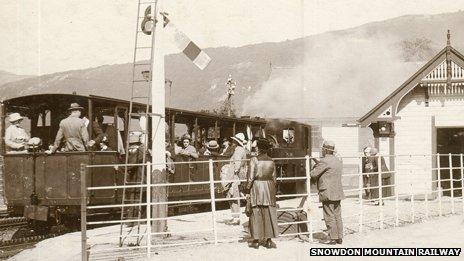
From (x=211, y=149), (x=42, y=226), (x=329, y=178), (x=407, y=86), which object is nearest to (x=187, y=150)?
(x=211, y=149)

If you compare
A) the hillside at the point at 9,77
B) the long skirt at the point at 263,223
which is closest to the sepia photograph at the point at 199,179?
the long skirt at the point at 263,223

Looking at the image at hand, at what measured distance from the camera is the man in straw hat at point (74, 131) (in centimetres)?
1107

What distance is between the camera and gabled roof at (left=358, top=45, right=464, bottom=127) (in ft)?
54.8

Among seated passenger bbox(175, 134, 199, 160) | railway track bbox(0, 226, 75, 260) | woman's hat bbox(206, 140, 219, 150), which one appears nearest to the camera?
railway track bbox(0, 226, 75, 260)

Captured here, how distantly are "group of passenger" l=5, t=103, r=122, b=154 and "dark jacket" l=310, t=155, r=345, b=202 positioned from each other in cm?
456

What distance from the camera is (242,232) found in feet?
34.1

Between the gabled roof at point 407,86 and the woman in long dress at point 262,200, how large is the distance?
30.7 feet

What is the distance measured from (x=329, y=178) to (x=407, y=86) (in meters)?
8.90

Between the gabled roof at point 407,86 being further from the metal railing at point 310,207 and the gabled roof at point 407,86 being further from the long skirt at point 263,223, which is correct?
the long skirt at point 263,223

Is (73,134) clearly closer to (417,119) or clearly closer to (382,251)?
(382,251)

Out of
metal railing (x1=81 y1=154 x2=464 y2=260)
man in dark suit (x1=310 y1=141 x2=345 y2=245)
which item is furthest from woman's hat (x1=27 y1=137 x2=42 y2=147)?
man in dark suit (x1=310 y1=141 x2=345 y2=245)

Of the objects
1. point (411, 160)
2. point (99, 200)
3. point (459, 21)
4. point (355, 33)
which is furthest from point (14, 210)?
point (459, 21)

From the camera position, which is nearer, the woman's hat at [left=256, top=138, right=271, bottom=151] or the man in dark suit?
the woman's hat at [left=256, top=138, right=271, bottom=151]

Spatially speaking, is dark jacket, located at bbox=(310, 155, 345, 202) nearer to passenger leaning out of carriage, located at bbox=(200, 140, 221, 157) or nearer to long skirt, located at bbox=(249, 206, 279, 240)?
long skirt, located at bbox=(249, 206, 279, 240)
